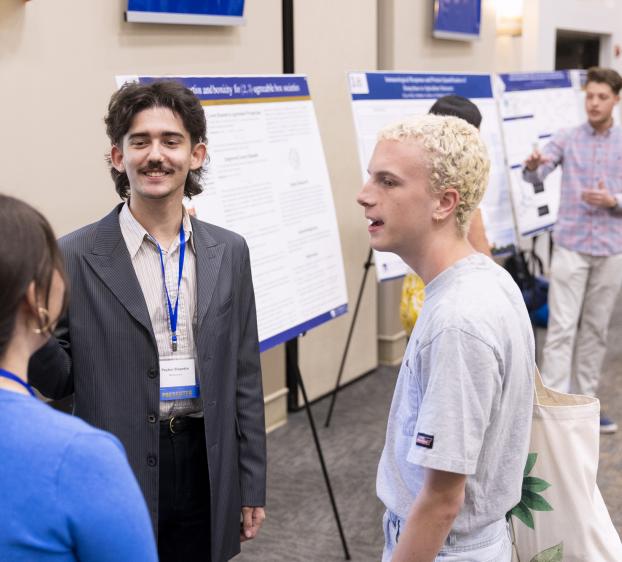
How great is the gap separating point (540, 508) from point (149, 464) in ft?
2.55

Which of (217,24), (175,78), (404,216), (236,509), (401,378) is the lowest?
(236,509)

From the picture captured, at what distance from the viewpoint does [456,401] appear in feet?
4.15

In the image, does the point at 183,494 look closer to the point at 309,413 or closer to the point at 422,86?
the point at 309,413

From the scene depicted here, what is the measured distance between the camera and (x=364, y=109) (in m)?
3.79

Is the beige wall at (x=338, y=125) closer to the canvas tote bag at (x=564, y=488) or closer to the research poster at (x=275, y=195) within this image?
the research poster at (x=275, y=195)

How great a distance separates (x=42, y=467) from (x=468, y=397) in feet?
2.18

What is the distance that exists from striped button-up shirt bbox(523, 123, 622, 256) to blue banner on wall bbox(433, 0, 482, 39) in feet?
4.42

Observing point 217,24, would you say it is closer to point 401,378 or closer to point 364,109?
point 364,109

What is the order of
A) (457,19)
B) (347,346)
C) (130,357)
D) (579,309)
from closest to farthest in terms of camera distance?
1. (130,357)
2. (579,309)
3. (347,346)
4. (457,19)

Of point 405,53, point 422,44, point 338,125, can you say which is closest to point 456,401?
point 338,125

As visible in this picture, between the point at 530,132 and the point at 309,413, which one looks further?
the point at 530,132

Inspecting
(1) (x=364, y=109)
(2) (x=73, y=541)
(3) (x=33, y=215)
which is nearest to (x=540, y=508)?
(2) (x=73, y=541)

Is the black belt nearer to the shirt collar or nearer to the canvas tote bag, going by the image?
the shirt collar

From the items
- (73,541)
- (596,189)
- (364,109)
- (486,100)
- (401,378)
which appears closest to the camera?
(73,541)
